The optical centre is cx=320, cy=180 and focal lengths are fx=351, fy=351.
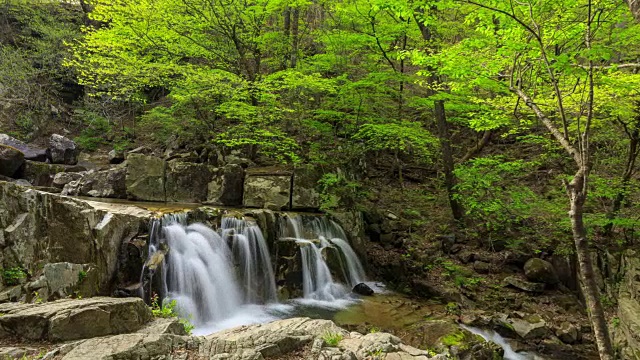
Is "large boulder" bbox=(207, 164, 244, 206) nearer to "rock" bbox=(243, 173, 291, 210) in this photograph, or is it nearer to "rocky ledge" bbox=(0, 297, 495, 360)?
"rock" bbox=(243, 173, 291, 210)

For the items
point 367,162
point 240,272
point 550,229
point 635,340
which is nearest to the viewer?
point 635,340

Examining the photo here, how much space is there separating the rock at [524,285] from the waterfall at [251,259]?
716 cm

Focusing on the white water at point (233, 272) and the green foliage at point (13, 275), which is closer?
the green foliage at point (13, 275)

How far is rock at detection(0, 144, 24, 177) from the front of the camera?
12.5 metres

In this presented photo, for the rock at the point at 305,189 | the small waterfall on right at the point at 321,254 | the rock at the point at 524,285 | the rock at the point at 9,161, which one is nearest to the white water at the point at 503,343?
the rock at the point at 524,285

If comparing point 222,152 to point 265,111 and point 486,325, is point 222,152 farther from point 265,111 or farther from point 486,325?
point 486,325

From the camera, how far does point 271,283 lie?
1013 centimetres

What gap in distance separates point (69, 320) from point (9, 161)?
1196 cm

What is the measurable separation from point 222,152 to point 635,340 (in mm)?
13618

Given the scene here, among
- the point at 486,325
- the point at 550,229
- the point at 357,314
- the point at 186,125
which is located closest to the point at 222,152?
the point at 186,125

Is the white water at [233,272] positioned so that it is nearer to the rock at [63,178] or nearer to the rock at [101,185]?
the rock at [101,185]

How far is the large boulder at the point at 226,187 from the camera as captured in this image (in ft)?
41.4

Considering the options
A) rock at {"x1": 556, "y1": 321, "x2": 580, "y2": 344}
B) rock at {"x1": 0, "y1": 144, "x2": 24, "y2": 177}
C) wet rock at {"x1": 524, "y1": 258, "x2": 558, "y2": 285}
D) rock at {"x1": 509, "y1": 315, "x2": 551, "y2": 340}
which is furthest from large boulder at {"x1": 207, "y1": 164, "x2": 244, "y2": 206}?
rock at {"x1": 556, "y1": 321, "x2": 580, "y2": 344}

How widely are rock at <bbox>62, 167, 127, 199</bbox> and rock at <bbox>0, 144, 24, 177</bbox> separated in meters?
2.19
